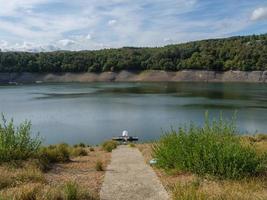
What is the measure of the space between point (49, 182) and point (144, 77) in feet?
390

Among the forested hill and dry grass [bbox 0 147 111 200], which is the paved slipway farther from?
the forested hill

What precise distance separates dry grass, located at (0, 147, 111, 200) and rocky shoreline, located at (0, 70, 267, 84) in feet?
354

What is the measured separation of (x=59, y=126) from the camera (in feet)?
128

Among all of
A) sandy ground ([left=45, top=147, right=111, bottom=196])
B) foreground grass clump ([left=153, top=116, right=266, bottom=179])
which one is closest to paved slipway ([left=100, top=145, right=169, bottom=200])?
sandy ground ([left=45, top=147, right=111, bottom=196])

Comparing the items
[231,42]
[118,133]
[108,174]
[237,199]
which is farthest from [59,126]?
[231,42]

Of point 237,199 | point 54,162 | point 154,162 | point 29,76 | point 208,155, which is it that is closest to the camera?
point 237,199

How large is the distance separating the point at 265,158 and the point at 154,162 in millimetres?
2408

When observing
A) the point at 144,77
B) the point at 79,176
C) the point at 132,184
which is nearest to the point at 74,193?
the point at 132,184

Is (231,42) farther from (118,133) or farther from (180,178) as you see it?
(180,178)

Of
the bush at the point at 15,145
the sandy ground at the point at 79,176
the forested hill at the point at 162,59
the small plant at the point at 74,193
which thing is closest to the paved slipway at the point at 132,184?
the sandy ground at the point at 79,176

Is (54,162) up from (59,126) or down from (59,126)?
up

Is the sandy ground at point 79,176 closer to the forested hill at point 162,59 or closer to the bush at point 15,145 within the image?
the bush at point 15,145

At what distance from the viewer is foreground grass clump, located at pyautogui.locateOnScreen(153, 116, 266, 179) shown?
297 inches

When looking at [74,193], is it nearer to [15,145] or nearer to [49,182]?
[49,182]
